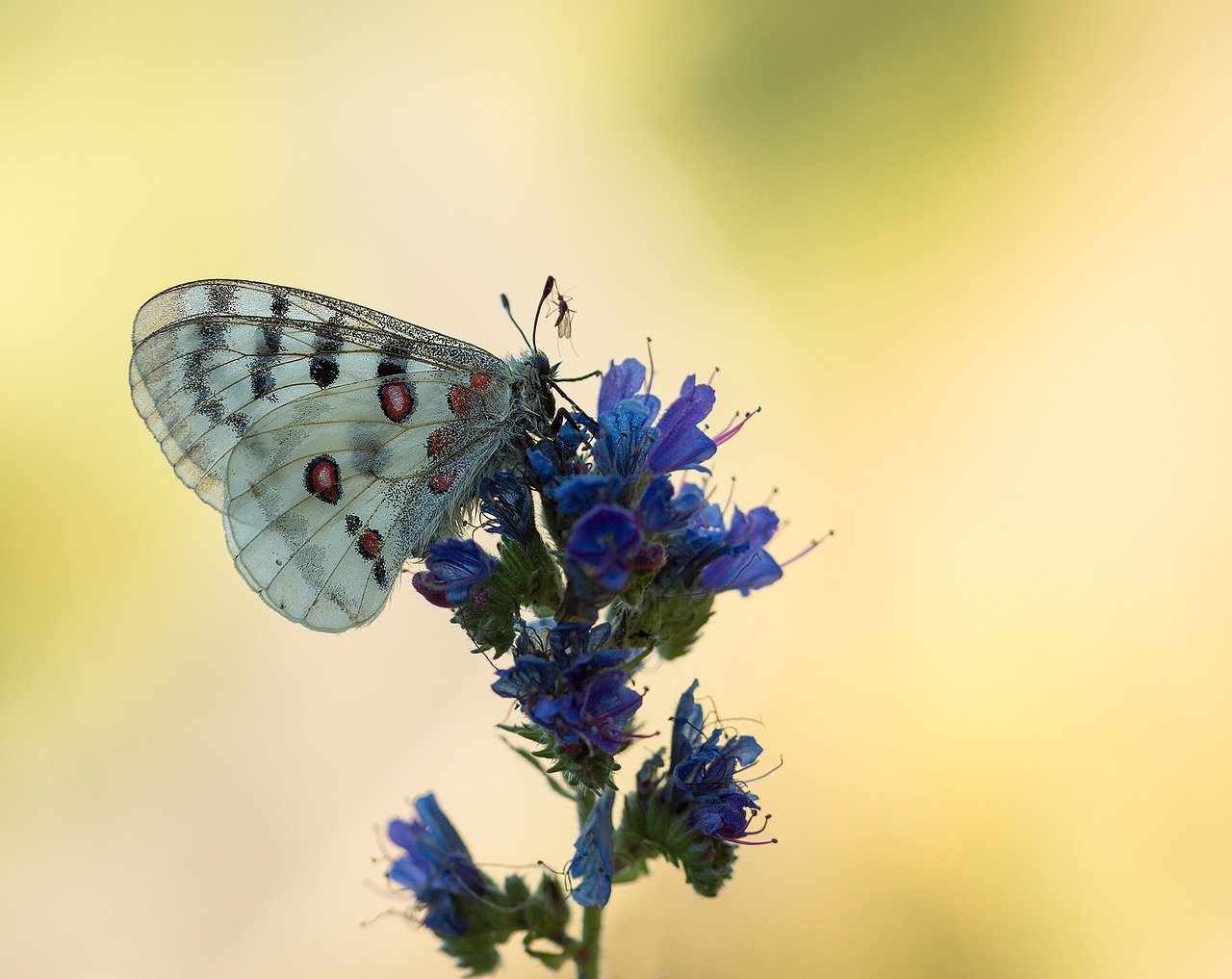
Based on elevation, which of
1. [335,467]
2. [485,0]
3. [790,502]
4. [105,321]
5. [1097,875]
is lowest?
[1097,875]

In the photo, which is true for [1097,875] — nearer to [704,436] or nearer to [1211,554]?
[1211,554]

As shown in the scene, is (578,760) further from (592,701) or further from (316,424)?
(316,424)

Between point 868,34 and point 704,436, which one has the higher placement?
point 868,34

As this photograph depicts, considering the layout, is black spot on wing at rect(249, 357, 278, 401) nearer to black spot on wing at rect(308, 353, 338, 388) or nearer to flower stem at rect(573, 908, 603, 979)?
black spot on wing at rect(308, 353, 338, 388)

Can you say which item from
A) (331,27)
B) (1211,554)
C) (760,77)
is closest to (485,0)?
(331,27)

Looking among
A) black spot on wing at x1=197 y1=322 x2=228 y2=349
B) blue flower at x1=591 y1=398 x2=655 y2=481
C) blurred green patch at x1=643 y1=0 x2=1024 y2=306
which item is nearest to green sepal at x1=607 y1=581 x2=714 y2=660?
blue flower at x1=591 y1=398 x2=655 y2=481

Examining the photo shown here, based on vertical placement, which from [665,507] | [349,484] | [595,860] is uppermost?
[349,484]

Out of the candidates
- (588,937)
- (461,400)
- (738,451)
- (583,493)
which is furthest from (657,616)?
(738,451)

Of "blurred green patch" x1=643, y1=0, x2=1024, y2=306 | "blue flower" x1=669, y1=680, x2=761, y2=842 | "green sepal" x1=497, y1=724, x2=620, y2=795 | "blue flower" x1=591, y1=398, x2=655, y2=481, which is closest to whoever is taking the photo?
"green sepal" x1=497, y1=724, x2=620, y2=795
